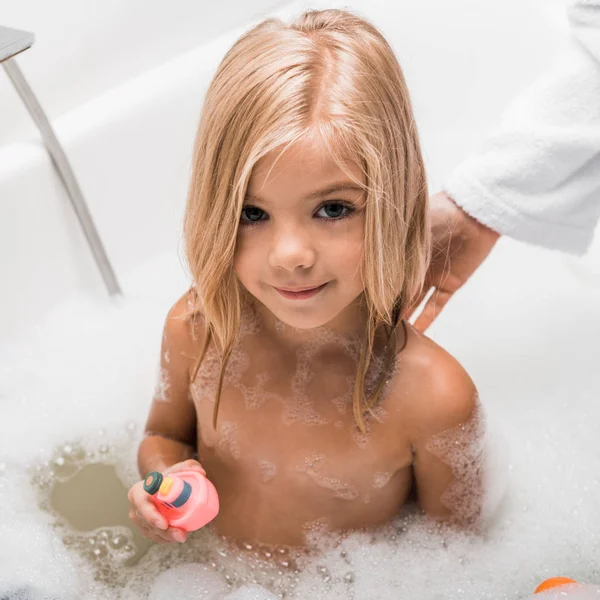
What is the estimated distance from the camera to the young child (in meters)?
0.69

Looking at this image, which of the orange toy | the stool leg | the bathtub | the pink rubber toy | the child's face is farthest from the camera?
the stool leg

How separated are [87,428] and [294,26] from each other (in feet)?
2.26

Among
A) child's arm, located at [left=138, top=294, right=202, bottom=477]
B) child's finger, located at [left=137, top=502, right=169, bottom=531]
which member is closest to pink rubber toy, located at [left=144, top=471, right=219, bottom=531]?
child's finger, located at [left=137, top=502, right=169, bottom=531]

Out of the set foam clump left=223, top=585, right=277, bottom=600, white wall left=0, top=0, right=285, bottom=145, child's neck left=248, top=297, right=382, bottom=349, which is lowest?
foam clump left=223, top=585, right=277, bottom=600

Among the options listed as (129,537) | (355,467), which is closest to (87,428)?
(129,537)

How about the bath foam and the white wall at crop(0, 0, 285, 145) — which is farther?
the white wall at crop(0, 0, 285, 145)

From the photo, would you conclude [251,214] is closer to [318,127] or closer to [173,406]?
[318,127]

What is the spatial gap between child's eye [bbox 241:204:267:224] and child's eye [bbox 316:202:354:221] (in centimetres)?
5

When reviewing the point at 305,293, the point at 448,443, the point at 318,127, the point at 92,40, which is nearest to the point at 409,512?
the point at 448,443

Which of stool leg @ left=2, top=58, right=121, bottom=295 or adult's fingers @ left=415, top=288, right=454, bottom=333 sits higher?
stool leg @ left=2, top=58, right=121, bottom=295

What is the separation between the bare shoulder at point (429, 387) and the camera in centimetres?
86

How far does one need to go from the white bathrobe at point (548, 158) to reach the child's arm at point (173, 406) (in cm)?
35

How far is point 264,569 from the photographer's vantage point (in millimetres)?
988

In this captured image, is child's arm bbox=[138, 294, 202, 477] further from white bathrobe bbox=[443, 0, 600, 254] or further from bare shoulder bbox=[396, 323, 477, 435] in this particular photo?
white bathrobe bbox=[443, 0, 600, 254]
